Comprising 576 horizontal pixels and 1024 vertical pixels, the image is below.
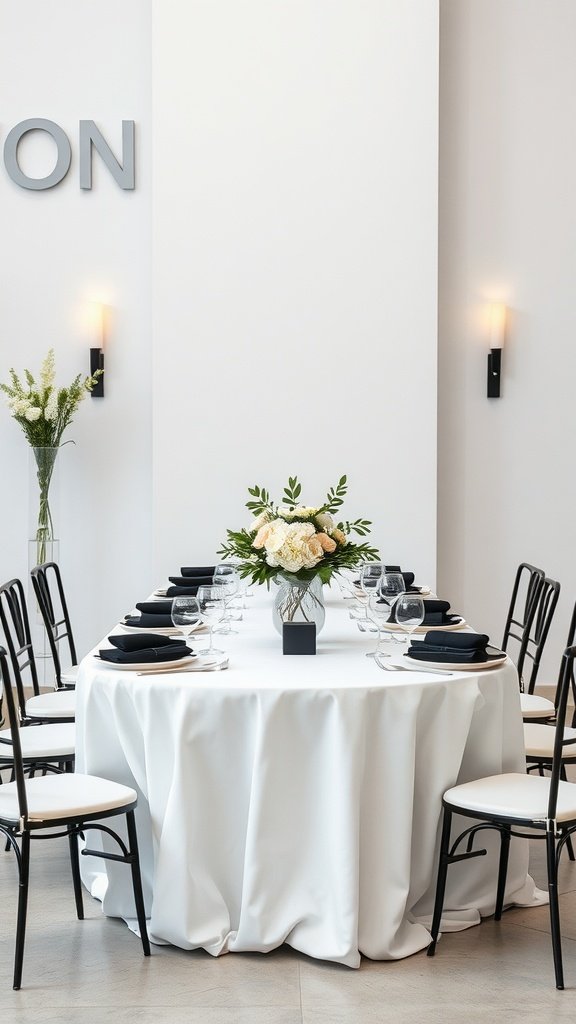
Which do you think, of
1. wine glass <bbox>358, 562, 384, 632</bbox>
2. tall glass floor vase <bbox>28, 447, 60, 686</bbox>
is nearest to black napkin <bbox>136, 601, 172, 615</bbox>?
wine glass <bbox>358, 562, 384, 632</bbox>

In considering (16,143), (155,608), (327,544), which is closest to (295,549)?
(327,544)

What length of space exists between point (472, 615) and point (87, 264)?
9.76ft

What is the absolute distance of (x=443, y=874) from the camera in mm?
2920

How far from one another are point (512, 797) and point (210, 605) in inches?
41.9

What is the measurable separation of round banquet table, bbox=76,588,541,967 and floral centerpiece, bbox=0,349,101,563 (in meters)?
2.88

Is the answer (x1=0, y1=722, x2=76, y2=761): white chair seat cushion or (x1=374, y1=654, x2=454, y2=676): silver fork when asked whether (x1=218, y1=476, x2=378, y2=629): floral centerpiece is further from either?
(x1=0, y1=722, x2=76, y2=761): white chair seat cushion

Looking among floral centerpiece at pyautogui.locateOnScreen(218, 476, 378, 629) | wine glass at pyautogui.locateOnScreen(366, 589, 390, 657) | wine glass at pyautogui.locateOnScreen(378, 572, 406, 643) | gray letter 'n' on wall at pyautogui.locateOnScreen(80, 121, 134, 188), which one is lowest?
wine glass at pyautogui.locateOnScreen(366, 589, 390, 657)

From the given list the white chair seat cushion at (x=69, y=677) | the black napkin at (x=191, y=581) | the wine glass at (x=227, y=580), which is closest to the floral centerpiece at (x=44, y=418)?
the black napkin at (x=191, y=581)

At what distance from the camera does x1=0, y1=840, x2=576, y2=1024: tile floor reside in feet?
8.71

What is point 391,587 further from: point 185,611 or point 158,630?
point 158,630

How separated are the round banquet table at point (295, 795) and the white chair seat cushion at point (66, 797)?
13 centimetres

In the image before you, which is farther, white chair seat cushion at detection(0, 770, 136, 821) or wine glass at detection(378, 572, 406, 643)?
wine glass at detection(378, 572, 406, 643)

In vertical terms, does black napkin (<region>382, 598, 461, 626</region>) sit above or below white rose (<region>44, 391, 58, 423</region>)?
below

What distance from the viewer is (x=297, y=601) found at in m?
3.43
